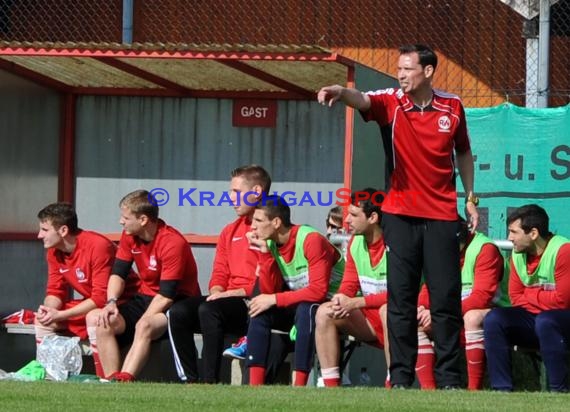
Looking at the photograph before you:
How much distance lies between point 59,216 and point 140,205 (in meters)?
0.70

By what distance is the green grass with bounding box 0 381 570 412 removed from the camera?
21.3 feet

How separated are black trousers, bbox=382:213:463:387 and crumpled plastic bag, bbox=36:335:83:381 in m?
2.79

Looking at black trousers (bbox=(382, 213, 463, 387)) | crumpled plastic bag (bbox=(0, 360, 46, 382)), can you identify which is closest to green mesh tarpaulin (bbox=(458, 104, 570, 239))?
black trousers (bbox=(382, 213, 463, 387))

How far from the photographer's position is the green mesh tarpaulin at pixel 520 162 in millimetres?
10906

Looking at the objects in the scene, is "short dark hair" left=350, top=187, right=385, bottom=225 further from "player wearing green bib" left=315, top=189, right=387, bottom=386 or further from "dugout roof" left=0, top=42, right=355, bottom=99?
"dugout roof" left=0, top=42, right=355, bottom=99

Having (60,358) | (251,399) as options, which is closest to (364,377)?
(60,358)

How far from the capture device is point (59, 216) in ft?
32.4

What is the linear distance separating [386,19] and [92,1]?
10.6ft

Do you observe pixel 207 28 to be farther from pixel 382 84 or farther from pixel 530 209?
pixel 530 209

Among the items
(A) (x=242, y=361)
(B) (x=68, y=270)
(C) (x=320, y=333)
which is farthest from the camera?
(B) (x=68, y=270)

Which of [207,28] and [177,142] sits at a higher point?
A: [207,28]

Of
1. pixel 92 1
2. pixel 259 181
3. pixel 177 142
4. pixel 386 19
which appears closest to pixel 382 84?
pixel 259 181

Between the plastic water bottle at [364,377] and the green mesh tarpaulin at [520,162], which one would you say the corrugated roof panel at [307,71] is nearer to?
the green mesh tarpaulin at [520,162]

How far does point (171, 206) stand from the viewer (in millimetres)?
11398
